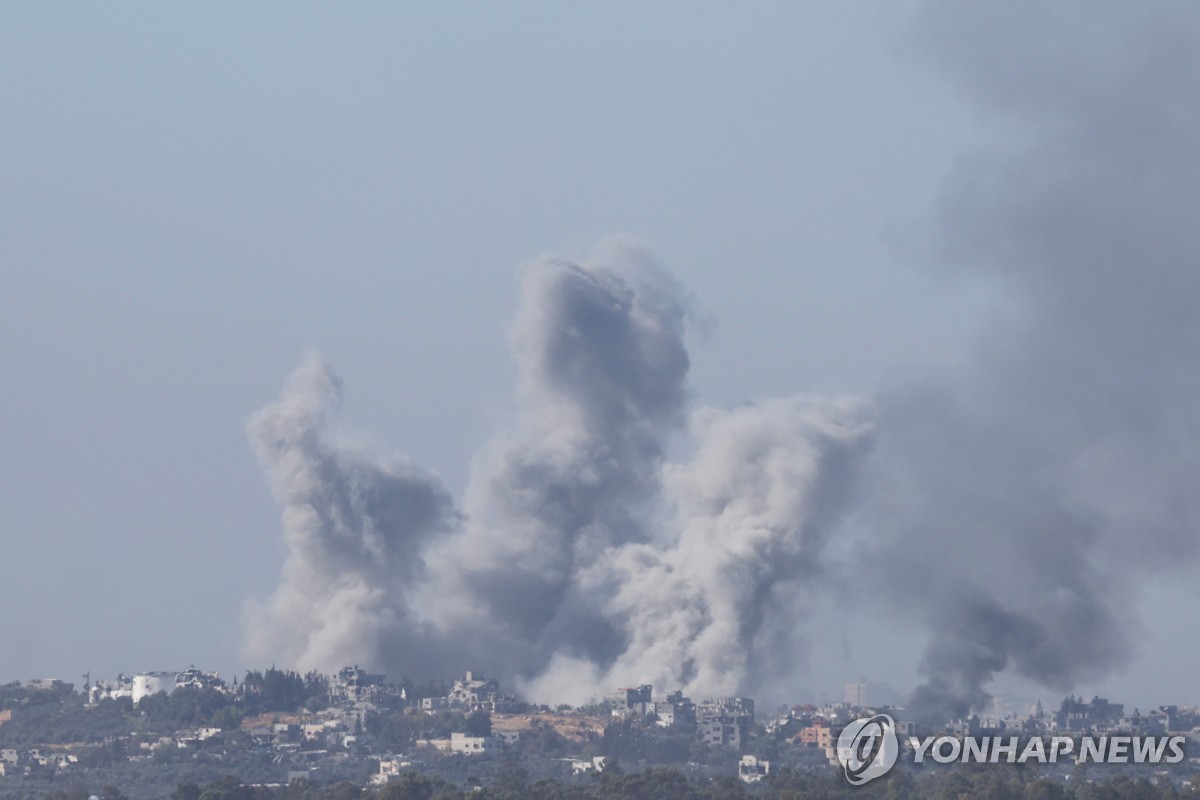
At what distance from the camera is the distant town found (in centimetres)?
8331

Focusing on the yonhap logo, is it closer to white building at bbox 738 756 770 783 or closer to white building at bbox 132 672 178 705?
white building at bbox 738 756 770 783

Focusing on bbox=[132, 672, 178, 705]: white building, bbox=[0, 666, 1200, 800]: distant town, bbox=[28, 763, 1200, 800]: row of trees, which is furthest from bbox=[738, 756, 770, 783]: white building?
bbox=[132, 672, 178, 705]: white building

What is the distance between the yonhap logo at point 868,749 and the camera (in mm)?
67438

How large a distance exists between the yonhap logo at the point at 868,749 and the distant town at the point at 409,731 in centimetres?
192

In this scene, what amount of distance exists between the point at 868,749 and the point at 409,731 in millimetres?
25597

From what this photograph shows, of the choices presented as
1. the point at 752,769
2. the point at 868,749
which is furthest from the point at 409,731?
the point at 868,749

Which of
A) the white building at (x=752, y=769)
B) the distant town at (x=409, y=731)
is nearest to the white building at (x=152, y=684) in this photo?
the distant town at (x=409, y=731)

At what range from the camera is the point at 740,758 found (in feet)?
289

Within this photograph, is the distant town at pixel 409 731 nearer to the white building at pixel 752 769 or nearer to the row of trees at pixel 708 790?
the white building at pixel 752 769

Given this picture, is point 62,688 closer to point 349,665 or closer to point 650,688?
point 349,665

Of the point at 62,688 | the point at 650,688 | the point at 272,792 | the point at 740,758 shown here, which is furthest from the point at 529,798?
the point at 62,688

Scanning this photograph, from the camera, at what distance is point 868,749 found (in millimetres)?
72750

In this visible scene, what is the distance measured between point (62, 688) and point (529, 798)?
153ft

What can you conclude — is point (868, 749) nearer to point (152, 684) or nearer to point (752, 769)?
point (752, 769)
